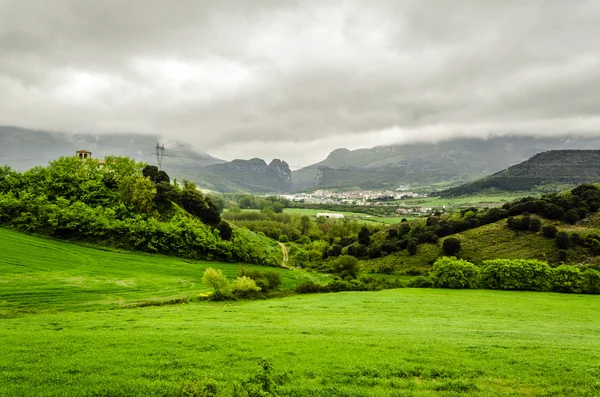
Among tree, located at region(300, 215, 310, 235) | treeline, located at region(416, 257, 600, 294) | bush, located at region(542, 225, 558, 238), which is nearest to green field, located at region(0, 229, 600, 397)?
treeline, located at region(416, 257, 600, 294)

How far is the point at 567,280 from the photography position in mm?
54594

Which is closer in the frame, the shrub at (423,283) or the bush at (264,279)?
the bush at (264,279)

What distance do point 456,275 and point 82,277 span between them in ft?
186

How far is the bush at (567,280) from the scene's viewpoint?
53438mm

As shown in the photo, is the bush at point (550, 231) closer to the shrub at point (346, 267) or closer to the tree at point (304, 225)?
the shrub at point (346, 267)

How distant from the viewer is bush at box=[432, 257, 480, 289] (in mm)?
58062

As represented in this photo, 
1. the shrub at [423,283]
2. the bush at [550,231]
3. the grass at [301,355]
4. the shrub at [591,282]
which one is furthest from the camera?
the bush at [550,231]

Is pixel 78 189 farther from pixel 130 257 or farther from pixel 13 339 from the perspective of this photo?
pixel 13 339

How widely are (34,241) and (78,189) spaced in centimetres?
1925

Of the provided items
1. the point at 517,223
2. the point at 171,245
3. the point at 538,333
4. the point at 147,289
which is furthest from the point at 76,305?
the point at 517,223

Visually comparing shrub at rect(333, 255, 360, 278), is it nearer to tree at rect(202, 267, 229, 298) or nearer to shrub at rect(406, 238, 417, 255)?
shrub at rect(406, 238, 417, 255)

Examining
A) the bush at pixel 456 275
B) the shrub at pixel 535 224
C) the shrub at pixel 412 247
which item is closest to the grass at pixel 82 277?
the bush at pixel 456 275

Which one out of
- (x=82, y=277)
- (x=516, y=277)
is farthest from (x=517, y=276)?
(x=82, y=277)

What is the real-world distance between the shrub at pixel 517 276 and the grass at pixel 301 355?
30780 mm
